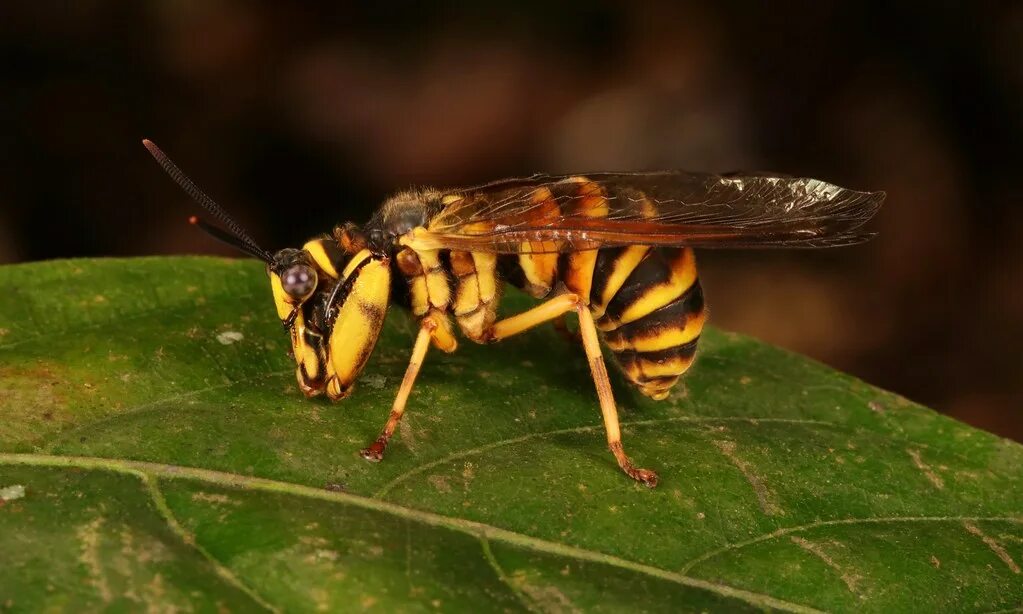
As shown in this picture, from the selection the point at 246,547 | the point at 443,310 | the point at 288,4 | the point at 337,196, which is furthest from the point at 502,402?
the point at 288,4

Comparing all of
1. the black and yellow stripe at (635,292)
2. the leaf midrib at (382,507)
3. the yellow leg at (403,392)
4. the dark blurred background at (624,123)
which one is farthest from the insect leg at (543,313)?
the dark blurred background at (624,123)

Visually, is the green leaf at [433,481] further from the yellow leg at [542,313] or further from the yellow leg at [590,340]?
the yellow leg at [542,313]

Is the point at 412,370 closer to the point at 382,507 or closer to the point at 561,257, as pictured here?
the point at 382,507

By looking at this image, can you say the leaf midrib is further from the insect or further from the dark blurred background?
the dark blurred background

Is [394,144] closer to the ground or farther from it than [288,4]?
closer to the ground

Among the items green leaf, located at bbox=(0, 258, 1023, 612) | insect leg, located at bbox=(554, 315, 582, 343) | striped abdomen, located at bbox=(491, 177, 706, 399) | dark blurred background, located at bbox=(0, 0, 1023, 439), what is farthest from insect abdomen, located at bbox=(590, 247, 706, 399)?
dark blurred background, located at bbox=(0, 0, 1023, 439)

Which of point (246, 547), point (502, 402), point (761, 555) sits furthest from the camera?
point (502, 402)

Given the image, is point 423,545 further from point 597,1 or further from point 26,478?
point 597,1
